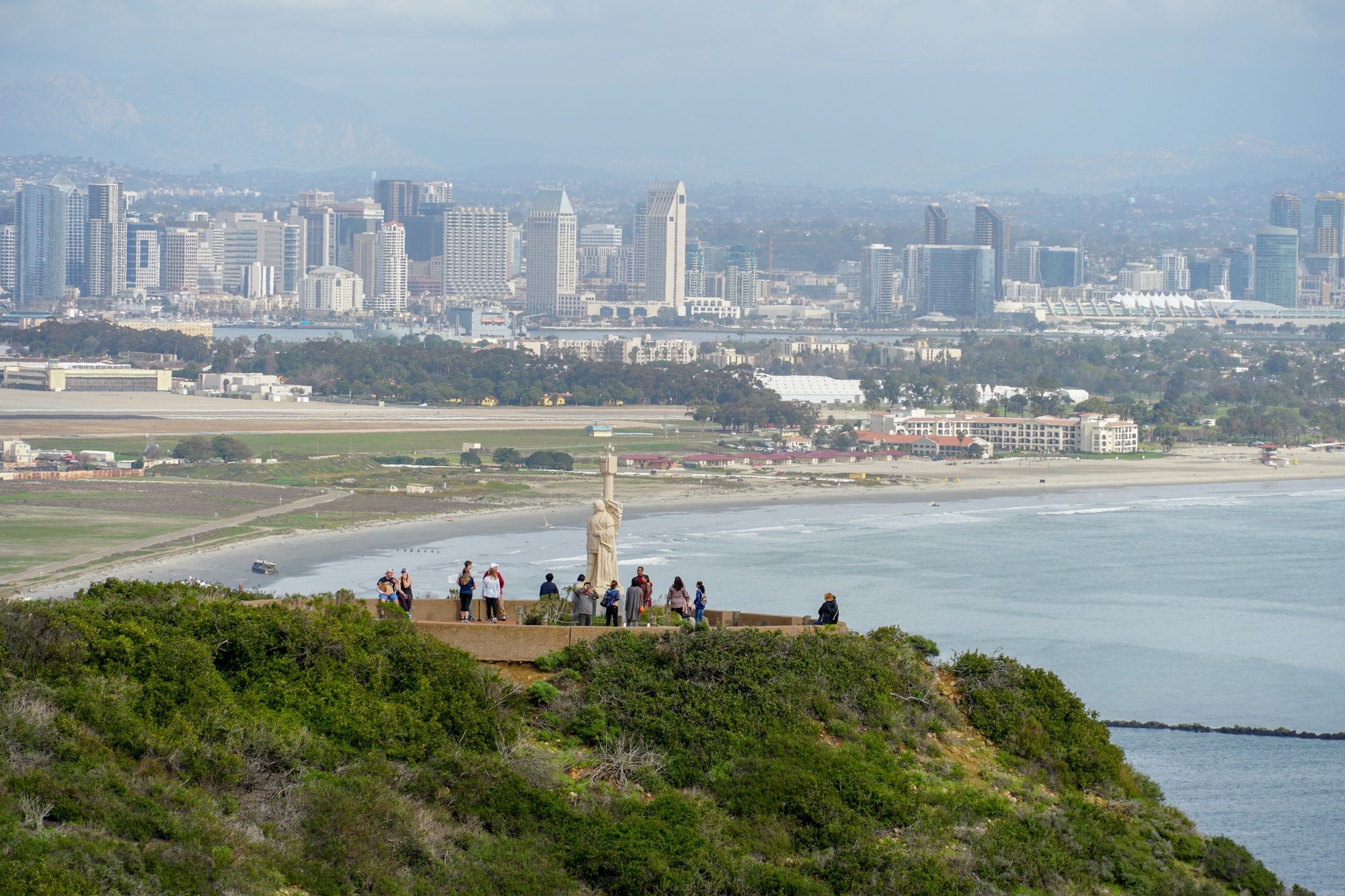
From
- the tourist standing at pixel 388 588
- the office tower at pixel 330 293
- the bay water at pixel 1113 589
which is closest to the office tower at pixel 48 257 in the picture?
the office tower at pixel 330 293

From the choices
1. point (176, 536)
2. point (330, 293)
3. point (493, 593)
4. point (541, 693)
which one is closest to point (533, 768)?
point (541, 693)

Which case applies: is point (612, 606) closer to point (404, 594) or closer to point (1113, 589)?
point (404, 594)

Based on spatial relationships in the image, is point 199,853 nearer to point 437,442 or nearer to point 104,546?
point 104,546

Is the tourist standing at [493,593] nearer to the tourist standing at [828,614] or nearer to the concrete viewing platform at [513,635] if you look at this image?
the concrete viewing platform at [513,635]

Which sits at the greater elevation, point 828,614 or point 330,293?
point 330,293

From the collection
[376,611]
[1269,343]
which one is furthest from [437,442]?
[1269,343]

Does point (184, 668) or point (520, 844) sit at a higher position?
point (184, 668)
